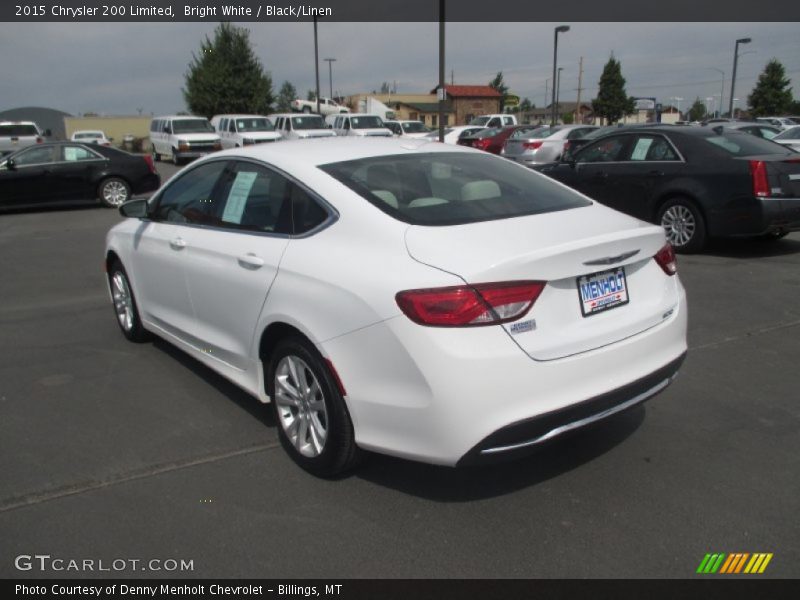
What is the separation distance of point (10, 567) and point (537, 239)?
8.20 feet

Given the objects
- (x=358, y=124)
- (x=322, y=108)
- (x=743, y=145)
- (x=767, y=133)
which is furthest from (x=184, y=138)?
(x=322, y=108)

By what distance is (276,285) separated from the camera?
3355mm

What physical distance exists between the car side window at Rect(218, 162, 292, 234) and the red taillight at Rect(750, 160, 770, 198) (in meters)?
6.19

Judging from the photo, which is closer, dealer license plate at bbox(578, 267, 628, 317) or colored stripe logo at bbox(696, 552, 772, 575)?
colored stripe logo at bbox(696, 552, 772, 575)

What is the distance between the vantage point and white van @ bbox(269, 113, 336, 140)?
27.3 meters

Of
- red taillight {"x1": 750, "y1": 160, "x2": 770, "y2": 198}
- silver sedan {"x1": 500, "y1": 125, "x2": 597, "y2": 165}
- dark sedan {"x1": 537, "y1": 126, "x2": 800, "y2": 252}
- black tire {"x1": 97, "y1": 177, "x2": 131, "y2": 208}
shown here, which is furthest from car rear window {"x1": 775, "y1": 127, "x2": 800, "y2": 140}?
black tire {"x1": 97, "y1": 177, "x2": 131, "y2": 208}

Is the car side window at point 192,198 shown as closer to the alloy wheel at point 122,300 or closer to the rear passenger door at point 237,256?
the rear passenger door at point 237,256

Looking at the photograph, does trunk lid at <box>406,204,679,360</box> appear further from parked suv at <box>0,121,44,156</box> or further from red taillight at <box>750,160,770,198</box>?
parked suv at <box>0,121,44,156</box>

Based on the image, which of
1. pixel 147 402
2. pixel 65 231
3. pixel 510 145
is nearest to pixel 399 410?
pixel 147 402

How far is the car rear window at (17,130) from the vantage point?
27.9m

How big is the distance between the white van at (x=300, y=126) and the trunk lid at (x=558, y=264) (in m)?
24.7

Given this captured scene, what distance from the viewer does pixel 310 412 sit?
331cm

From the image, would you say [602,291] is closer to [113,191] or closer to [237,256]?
[237,256]

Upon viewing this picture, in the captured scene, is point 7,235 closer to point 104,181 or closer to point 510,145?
point 104,181
